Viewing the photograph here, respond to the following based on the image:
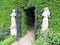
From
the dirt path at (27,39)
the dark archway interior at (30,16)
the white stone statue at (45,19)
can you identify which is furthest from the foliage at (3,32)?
the white stone statue at (45,19)

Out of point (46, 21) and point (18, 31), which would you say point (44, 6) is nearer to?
point (46, 21)

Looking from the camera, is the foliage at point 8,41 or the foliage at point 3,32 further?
the foliage at point 3,32

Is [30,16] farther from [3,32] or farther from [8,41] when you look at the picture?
[8,41]

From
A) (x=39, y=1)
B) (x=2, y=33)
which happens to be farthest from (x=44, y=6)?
(x=2, y=33)

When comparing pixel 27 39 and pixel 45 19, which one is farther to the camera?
pixel 27 39

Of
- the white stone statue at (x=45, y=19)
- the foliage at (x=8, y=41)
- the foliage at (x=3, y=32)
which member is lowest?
the foliage at (x=8, y=41)

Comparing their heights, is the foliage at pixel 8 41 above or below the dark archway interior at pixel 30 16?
below

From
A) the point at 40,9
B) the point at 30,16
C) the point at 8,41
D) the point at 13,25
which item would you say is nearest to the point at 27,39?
the point at 8,41

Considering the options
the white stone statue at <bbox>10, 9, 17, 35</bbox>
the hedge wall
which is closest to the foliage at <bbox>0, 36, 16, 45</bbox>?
the white stone statue at <bbox>10, 9, 17, 35</bbox>

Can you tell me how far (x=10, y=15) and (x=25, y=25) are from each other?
3.00 ft

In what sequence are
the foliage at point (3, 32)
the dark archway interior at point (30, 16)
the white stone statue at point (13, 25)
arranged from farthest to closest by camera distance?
the dark archway interior at point (30, 16)
the foliage at point (3, 32)
the white stone statue at point (13, 25)

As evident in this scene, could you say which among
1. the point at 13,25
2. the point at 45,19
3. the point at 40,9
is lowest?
the point at 13,25

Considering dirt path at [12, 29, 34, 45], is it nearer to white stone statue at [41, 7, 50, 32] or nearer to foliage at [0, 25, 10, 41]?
white stone statue at [41, 7, 50, 32]

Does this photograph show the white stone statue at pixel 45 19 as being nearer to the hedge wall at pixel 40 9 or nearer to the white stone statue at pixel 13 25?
the hedge wall at pixel 40 9
